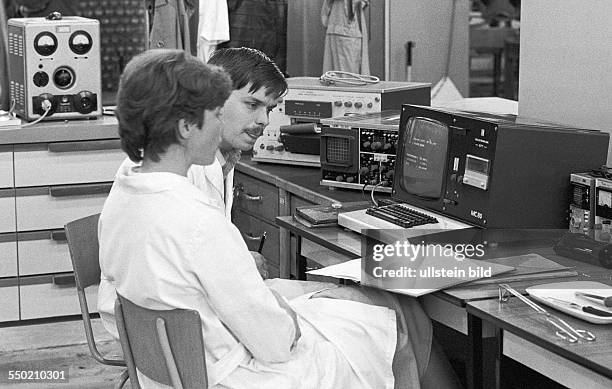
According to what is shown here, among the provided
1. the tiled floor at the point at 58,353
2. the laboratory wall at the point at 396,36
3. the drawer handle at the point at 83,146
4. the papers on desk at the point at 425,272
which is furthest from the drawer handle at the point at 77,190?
the papers on desk at the point at 425,272

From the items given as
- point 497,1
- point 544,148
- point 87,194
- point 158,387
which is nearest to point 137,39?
point 87,194

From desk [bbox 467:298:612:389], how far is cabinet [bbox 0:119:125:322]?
2635mm

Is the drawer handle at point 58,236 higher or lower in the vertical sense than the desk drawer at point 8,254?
higher

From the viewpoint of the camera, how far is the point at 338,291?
2.77 metres

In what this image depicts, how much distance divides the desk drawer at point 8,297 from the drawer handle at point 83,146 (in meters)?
0.63

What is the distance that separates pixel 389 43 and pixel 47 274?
7.77ft

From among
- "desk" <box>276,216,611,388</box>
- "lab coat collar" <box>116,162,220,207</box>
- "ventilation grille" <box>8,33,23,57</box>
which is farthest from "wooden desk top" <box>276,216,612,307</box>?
"ventilation grille" <box>8,33,23,57</box>

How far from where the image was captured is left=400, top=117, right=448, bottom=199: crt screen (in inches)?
124

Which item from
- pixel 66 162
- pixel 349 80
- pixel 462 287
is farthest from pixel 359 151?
pixel 66 162

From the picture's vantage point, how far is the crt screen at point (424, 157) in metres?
3.14

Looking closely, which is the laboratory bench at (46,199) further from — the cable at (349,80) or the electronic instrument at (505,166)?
the electronic instrument at (505,166)

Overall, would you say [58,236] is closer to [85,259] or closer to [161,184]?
[85,259]

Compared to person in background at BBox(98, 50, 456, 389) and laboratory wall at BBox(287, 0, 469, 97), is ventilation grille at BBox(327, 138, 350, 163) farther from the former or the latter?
laboratory wall at BBox(287, 0, 469, 97)

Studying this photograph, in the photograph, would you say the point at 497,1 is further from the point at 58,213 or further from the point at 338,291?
the point at 338,291
